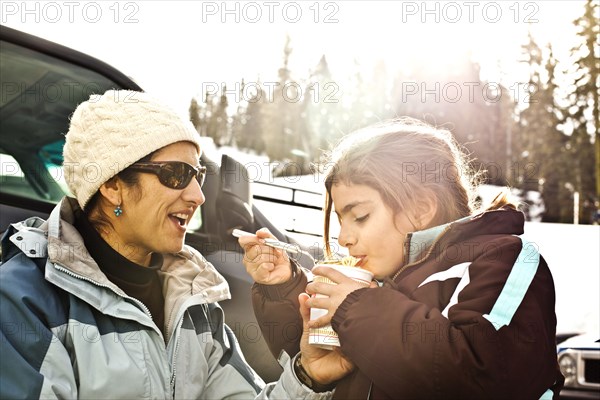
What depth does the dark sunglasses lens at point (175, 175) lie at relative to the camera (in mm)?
2863

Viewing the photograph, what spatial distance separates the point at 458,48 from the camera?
8200 cm

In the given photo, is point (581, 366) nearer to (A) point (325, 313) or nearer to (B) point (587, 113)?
(A) point (325, 313)

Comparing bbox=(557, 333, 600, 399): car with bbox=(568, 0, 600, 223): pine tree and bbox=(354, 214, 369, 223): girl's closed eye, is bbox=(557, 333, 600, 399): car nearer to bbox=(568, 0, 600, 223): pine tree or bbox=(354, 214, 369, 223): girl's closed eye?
bbox=(354, 214, 369, 223): girl's closed eye

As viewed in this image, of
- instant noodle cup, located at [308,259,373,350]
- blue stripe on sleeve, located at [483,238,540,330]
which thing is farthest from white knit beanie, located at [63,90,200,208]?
blue stripe on sleeve, located at [483,238,540,330]

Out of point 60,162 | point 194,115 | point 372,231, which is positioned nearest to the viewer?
point 372,231

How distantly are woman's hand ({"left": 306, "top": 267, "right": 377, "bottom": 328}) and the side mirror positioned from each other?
173 centimetres

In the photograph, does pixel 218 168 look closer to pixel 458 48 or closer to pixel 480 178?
pixel 480 178

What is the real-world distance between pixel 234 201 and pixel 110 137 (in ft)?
4.14

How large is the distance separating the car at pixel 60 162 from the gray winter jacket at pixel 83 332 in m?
Answer: 0.97

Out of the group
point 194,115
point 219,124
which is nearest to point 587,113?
point 194,115

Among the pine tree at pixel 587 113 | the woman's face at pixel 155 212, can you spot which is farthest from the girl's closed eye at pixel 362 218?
the pine tree at pixel 587 113

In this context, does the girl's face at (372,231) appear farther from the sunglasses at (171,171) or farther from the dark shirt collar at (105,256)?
the dark shirt collar at (105,256)

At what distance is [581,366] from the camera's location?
173 inches

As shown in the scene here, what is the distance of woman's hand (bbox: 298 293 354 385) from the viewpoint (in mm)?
2428
